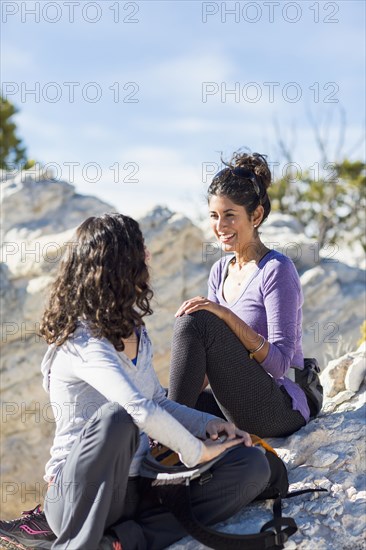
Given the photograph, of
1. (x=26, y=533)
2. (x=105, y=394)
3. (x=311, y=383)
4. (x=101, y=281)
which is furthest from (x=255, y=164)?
(x=26, y=533)

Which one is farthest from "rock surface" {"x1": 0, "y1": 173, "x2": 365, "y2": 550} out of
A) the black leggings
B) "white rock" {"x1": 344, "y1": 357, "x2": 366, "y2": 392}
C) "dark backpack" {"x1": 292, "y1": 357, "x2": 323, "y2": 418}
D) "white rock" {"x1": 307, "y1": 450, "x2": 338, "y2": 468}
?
the black leggings

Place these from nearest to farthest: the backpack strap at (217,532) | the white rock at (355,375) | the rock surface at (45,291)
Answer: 1. the backpack strap at (217,532)
2. the white rock at (355,375)
3. the rock surface at (45,291)

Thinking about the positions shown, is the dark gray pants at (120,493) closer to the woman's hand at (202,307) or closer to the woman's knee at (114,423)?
the woman's knee at (114,423)

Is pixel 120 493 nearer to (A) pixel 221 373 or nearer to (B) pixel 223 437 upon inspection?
(B) pixel 223 437

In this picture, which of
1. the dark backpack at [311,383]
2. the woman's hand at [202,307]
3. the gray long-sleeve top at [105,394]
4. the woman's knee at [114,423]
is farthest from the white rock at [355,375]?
the woman's knee at [114,423]

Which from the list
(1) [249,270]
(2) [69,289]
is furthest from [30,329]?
(2) [69,289]

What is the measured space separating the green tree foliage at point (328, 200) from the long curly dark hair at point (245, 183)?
1376cm

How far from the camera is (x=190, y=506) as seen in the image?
2.39 m

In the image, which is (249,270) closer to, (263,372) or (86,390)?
(263,372)

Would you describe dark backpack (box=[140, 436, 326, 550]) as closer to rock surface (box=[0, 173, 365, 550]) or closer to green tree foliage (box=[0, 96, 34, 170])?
rock surface (box=[0, 173, 365, 550])

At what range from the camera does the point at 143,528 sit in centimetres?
243

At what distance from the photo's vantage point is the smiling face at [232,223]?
3199mm

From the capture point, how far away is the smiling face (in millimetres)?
3199

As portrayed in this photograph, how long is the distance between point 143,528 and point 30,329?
194 inches
